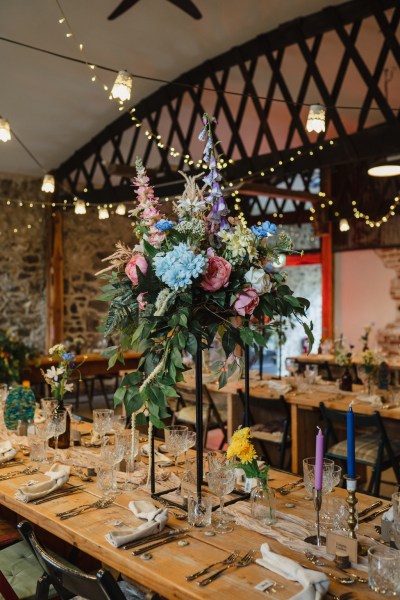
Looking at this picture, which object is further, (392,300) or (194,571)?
(392,300)

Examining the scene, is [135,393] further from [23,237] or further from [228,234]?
[23,237]

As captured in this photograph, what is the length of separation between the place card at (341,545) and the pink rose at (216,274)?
0.88 m

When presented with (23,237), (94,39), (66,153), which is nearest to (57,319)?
(23,237)

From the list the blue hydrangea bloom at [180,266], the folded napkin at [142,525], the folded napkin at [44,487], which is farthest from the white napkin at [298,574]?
the folded napkin at [44,487]

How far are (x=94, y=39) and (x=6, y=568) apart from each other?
246 inches

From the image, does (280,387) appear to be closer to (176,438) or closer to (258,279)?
(176,438)

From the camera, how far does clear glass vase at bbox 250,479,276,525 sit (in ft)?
7.23

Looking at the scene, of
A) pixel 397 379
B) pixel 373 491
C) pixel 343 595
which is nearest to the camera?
pixel 343 595

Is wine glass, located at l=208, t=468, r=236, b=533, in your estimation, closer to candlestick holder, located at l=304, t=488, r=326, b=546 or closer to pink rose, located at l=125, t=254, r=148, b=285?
candlestick holder, located at l=304, t=488, r=326, b=546

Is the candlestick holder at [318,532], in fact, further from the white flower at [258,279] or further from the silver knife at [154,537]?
the white flower at [258,279]

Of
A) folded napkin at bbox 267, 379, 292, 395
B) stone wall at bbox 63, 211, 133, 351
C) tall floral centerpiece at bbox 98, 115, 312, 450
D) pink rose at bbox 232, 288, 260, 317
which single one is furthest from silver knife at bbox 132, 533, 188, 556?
A: stone wall at bbox 63, 211, 133, 351

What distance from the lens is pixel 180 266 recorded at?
2018 mm

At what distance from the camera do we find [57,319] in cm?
1025

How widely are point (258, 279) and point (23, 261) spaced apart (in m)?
8.45
